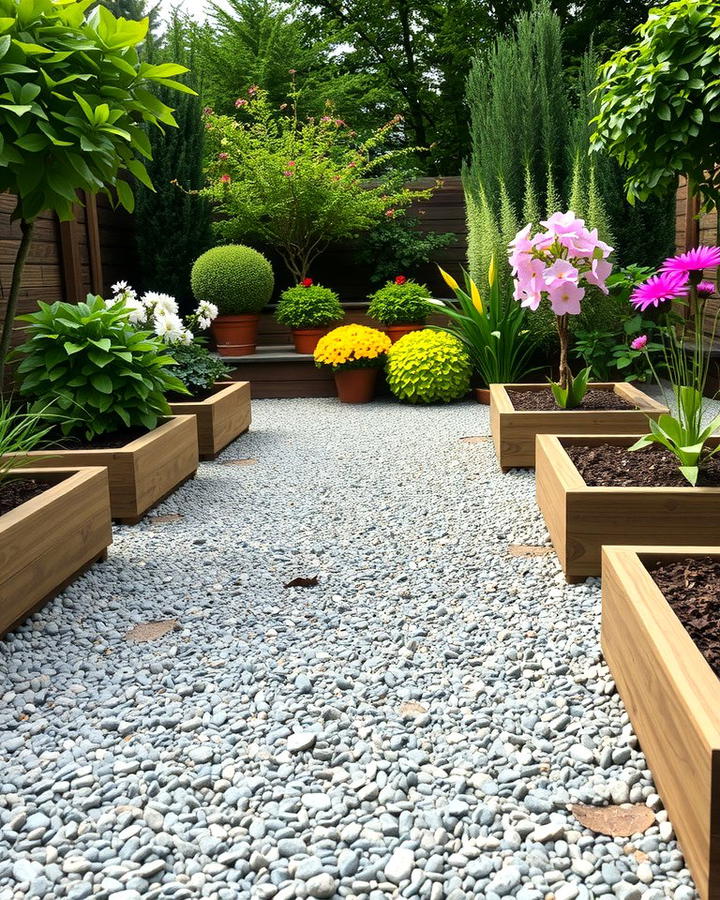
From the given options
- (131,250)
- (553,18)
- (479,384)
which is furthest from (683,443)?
(131,250)

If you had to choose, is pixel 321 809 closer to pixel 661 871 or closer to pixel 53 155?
pixel 661 871

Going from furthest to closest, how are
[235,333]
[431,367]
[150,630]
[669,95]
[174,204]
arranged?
[174,204] → [235,333] → [431,367] → [669,95] → [150,630]

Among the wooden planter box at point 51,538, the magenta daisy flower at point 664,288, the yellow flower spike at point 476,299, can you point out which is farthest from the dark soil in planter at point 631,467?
the yellow flower spike at point 476,299

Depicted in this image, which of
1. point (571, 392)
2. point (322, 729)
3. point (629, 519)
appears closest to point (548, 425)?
point (571, 392)

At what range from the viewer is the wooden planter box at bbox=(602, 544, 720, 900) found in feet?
3.53

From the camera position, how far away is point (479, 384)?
254 inches

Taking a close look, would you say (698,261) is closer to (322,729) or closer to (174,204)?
(322,729)

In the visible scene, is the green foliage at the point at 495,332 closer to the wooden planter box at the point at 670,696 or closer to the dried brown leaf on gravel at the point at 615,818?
the wooden planter box at the point at 670,696

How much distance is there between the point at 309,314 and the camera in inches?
267

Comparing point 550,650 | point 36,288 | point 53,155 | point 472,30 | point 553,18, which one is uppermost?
point 472,30

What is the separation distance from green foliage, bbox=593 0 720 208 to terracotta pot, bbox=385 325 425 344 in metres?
3.25

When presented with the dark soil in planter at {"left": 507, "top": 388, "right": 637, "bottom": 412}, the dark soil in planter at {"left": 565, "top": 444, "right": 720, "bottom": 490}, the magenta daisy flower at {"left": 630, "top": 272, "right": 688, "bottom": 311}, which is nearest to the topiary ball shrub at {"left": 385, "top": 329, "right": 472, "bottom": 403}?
the dark soil in planter at {"left": 507, "top": 388, "right": 637, "bottom": 412}

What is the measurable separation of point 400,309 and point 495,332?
1.38 metres

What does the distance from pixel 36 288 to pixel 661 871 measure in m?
4.26
